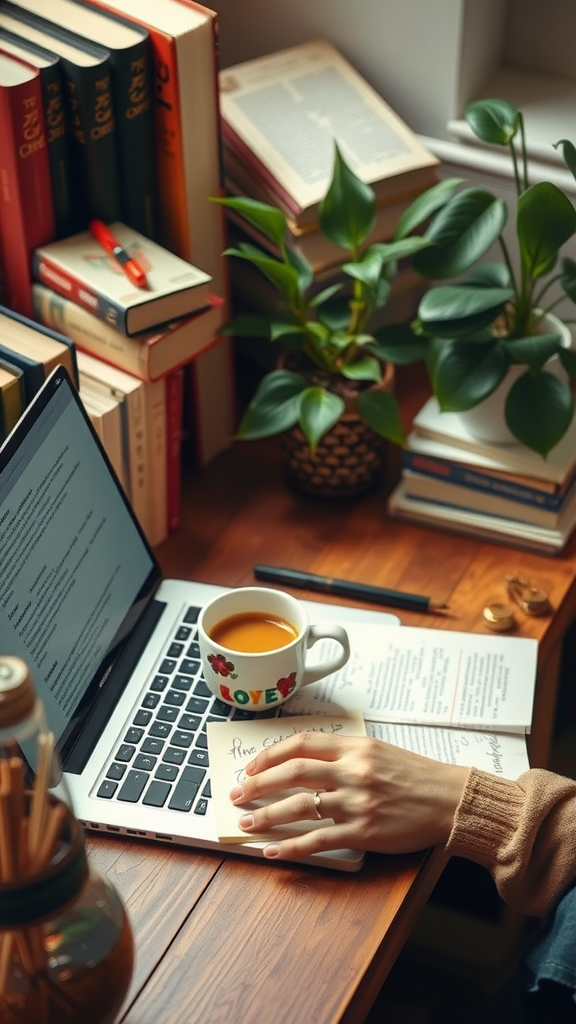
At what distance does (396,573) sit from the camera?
3.92 ft

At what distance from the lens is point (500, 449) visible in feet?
4.00

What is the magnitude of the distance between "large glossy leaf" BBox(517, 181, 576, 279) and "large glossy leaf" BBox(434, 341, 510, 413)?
90 mm

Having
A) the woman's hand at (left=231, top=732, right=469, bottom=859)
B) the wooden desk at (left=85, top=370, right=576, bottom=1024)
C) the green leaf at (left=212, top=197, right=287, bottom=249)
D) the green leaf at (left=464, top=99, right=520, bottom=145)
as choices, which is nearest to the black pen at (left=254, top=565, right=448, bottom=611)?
the wooden desk at (left=85, top=370, right=576, bottom=1024)

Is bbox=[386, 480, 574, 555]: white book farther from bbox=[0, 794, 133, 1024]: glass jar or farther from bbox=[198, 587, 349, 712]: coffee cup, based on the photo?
bbox=[0, 794, 133, 1024]: glass jar

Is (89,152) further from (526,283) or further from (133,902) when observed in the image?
(133,902)

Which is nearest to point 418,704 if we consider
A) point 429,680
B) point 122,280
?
point 429,680

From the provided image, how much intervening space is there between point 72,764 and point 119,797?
52 mm

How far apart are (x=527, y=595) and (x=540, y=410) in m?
0.18

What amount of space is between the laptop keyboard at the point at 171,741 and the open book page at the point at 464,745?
11 cm

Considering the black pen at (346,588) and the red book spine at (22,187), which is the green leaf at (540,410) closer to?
the black pen at (346,588)

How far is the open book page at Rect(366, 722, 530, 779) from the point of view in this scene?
987 millimetres

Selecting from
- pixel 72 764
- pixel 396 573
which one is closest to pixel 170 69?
pixel 396 573

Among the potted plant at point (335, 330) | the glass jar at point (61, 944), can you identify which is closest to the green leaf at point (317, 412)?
the potted plant at point (335, 330)

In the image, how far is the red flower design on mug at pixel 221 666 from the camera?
98 centimetres
